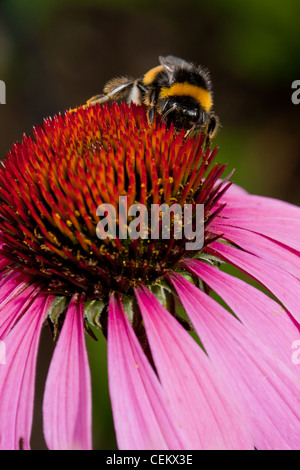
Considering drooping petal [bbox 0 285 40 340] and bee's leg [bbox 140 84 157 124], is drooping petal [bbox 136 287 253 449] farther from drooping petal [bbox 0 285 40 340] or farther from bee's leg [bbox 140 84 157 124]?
bee's leg [bbox 140 84 157 124]

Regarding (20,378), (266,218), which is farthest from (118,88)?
(20,378)

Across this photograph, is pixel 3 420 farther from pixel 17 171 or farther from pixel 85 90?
pixel 85 90

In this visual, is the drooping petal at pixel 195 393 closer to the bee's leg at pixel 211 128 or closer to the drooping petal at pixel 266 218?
the drooping petal at pixel 266 218

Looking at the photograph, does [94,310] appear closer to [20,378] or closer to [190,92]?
[20,378]

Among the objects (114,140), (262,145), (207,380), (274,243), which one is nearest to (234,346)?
(207,380)

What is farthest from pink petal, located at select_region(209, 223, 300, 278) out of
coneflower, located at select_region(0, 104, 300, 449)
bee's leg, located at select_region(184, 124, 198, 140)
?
bee's leg, located at select_region(184, 124, 198, 140)

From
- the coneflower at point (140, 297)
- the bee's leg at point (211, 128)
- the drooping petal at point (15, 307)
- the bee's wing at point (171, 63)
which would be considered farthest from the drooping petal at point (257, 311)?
the bee's wing at point (171, 63)
